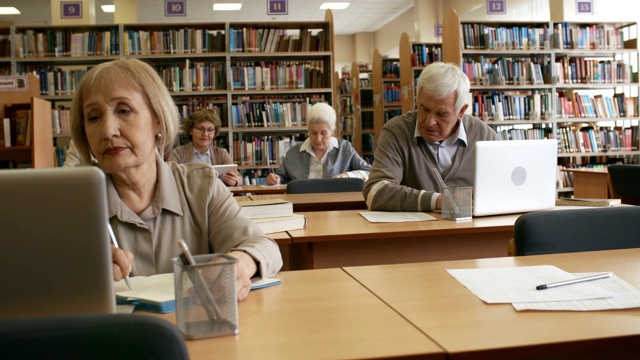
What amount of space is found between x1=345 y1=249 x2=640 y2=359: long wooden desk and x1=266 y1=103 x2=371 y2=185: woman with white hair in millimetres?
3342

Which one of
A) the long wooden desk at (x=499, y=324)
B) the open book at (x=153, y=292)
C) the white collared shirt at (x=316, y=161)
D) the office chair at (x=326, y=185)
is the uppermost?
the white collared shirt at (x=316, y=161)

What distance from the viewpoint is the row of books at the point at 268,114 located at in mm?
6648

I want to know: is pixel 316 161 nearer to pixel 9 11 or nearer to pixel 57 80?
pixel 57 80

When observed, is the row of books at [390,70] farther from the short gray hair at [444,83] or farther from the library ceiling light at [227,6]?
the short gray hair at [444,83]

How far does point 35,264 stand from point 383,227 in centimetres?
148

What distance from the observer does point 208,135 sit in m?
5.41

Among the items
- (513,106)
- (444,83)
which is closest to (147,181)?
(444,83)

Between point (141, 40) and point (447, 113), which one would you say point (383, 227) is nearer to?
point (447, 113)

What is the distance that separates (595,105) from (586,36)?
0.83 metres

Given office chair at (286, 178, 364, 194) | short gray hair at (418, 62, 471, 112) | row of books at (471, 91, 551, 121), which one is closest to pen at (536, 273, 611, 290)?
short gray hair at (418, 62, 471, 112)

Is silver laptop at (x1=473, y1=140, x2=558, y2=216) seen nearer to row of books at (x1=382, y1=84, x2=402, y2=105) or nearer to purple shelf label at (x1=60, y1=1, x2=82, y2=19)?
purple shelf label at (x1=60, y1=1, x2=82, y2=19)

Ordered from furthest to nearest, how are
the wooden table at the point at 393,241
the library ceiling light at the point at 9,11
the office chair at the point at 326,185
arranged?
the library ceiling light at the point at 9,11
the office chair at the point at 326,185
the wooden table at the point at 393,241

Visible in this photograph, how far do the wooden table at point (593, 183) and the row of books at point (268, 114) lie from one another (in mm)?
2875

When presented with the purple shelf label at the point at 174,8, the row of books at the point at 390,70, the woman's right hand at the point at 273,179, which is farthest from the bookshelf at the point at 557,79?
the woman's right hand at the point at 273,179
